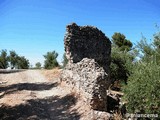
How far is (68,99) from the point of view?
53.9 ft

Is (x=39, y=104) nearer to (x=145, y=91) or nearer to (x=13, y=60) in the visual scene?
(x=145, y=91)

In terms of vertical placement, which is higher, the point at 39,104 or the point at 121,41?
the point at 121,41

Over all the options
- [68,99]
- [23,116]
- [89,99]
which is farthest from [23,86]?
[89,99]

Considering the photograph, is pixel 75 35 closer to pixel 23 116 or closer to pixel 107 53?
pixel 107 53

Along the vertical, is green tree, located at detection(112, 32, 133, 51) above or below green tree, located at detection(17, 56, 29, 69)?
above

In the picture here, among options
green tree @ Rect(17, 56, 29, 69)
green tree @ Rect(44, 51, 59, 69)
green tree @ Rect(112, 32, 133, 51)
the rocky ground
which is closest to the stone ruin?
the rocky ground

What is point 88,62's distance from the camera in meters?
16.0

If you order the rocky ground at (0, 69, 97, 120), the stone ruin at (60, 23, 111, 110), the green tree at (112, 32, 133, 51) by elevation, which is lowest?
the rocky ground at (0, 69, 97, 120)

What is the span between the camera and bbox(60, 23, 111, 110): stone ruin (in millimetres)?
14094

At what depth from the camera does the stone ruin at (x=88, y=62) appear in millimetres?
14094

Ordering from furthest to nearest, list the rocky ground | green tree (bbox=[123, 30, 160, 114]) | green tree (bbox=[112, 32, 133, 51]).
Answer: green tree (bbox=[112, 32, 133, 51]) → the rocky ground → green tree (bbox=[123, 30, 160, 114])

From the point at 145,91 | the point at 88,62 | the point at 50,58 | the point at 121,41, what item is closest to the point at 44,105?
the point at 88,62

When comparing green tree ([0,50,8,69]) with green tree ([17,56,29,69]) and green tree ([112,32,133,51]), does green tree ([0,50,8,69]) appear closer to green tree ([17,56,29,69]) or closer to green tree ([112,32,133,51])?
green tree ([17,56,29,69])

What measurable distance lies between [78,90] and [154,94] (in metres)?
5.73
